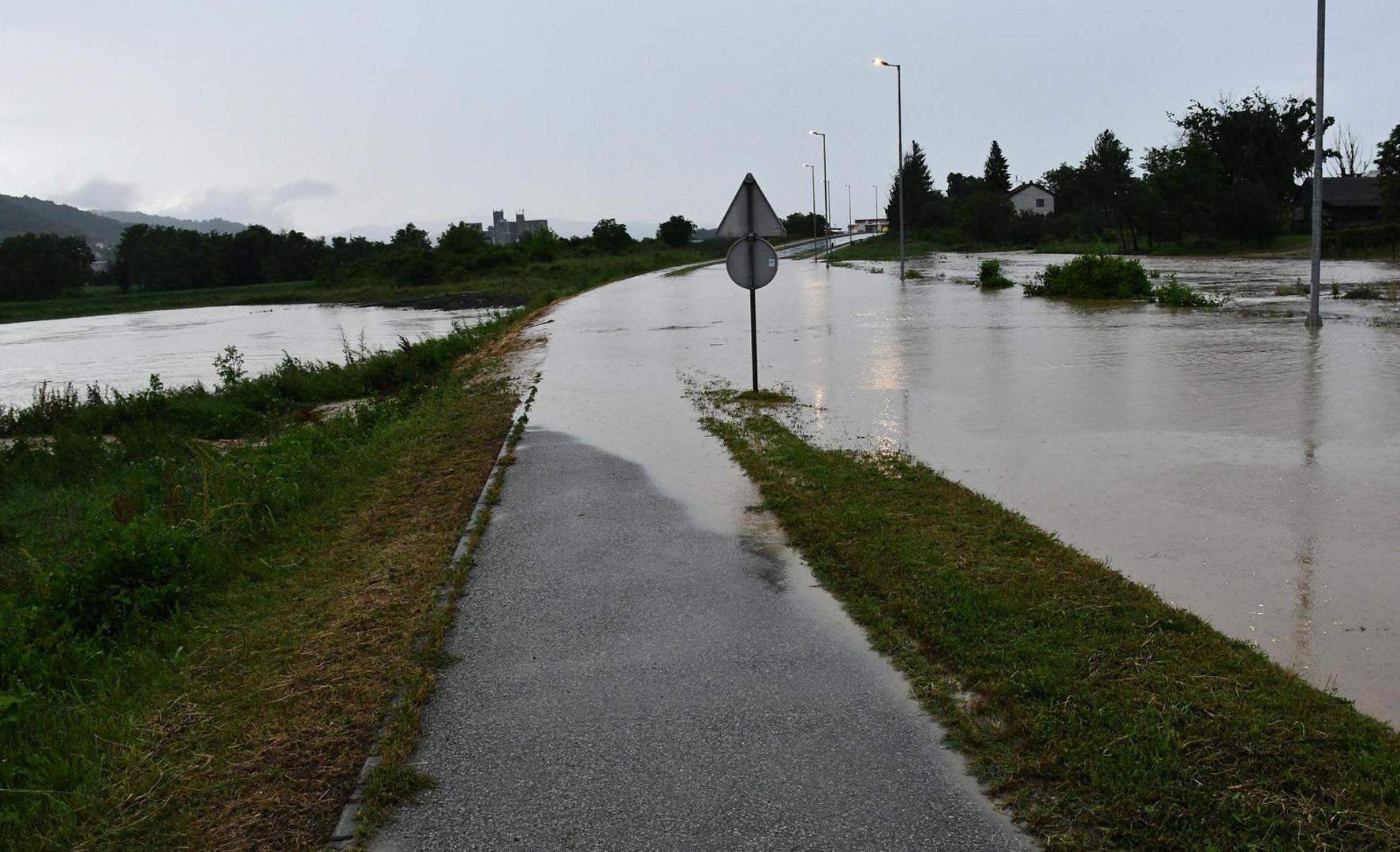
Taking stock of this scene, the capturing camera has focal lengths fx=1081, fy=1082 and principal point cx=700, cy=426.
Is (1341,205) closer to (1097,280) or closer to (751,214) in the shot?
(1097,280)

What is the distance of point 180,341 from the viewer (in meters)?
50.8

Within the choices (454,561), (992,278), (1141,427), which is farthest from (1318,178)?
(454,561)

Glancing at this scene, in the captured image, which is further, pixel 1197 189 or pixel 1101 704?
pixel 1197 189

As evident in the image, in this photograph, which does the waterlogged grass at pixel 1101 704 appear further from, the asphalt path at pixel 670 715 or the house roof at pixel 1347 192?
the house roof at pixel 1347 192

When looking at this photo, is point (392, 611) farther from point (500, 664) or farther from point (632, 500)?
point (632, 500)

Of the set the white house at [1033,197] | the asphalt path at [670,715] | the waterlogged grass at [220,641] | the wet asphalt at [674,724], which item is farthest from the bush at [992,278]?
the white house at [1033,197]

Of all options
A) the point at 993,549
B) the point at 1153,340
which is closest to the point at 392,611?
the point at 993,549

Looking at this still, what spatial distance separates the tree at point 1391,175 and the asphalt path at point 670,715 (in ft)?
196

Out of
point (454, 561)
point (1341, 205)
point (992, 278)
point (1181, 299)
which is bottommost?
point (454, 561)

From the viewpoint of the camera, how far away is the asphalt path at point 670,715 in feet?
11.9

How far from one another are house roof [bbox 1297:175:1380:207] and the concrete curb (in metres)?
74.3

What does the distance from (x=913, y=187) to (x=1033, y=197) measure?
14.9m

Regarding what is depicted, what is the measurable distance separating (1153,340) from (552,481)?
42.8ft

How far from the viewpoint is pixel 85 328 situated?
66000 millimetres
